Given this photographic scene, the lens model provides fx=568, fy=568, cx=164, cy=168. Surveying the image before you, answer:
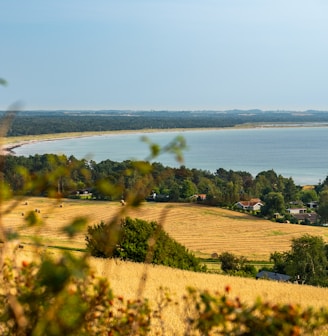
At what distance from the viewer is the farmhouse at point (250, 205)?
57.3 m

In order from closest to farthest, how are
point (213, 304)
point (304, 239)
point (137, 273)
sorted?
point (213, 304)
point (137, 273)
point (304, 239)

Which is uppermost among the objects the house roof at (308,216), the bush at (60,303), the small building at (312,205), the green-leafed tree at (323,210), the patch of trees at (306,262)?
the bush at (60,303)

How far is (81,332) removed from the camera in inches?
97.9

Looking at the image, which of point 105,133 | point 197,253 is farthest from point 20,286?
point 105,133

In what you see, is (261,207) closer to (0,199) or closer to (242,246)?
(242,246)

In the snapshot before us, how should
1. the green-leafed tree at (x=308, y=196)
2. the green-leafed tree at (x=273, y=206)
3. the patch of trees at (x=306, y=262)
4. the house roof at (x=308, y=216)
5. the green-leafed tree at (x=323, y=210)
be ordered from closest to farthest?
the patch of trees at (x=306, y=262) < the green-leafed tree at (x=323, y=210) < the green-leafed tree at (x=273, y=206) < the house roof at (x=308, y=216) < the green-leafed tree at (x=308, y=196)

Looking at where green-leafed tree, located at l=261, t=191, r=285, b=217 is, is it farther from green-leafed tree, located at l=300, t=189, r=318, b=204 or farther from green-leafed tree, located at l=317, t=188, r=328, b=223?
green-leafed tree, located at l=300, t=189, r=318, b=204

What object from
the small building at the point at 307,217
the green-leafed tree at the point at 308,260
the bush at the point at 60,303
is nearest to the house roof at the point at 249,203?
the small building at the point at 307,217

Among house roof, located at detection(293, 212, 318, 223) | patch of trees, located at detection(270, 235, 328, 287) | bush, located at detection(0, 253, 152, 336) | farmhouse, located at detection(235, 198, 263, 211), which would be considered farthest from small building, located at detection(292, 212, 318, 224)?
bush, located at detection(0, 253, 152, 336)

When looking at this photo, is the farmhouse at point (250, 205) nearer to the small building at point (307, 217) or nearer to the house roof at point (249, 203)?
the house roof at point (249, 203)

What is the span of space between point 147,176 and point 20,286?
766mm

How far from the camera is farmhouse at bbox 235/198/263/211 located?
5734 centimetres

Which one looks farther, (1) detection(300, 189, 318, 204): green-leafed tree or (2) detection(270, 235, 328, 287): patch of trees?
(1) detection(300, 189, 318, 204): green-leafed tree

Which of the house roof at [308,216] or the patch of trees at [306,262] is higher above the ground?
the patch of trees at [306,262]
